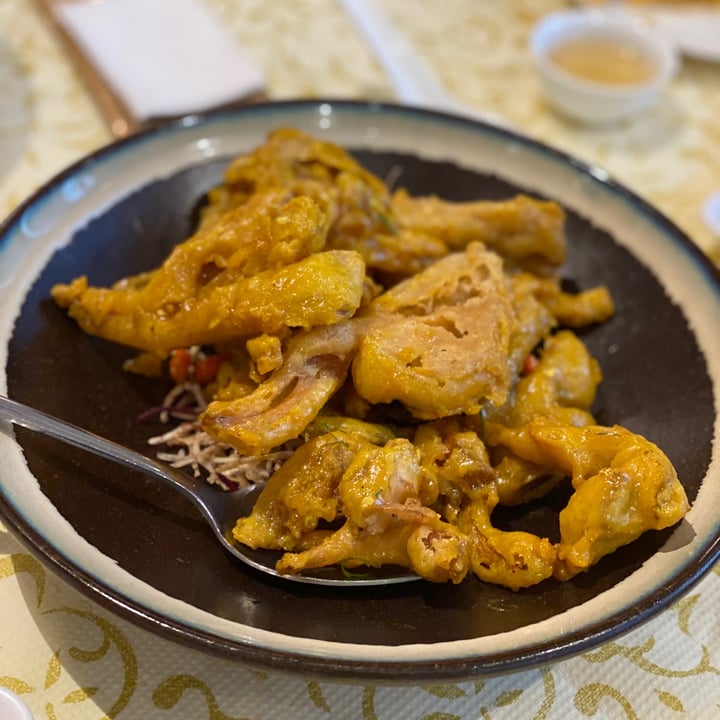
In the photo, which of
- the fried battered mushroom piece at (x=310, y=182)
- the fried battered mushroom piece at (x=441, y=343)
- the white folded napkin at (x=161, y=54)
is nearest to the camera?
the fried battered mushroom piece at (x=441, y=343)

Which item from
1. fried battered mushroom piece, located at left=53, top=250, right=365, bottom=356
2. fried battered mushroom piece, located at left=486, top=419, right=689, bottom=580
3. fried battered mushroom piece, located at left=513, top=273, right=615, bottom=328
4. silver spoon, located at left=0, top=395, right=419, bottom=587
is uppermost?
fried battered mushroom piece, located at left=513, top=273, right=615, bottom=328

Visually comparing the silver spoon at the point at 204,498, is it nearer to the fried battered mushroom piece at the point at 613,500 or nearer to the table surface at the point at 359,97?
the table surface at the point at 359,97

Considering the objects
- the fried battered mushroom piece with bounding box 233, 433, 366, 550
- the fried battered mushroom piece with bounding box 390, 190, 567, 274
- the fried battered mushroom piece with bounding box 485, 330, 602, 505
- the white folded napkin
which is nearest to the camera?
the fried battered mushroom piece with bounding box 233, 433, 366, 550

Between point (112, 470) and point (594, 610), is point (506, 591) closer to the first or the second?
point (594, 610)

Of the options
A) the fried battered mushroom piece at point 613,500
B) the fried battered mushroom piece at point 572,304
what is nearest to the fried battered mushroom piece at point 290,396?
the fried battered mushroom piece at point 613,500

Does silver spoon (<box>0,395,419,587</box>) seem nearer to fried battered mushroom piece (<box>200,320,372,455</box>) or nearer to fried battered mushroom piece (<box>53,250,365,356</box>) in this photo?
fried battered mushroom piece (<box>200,320,372,455</box>)

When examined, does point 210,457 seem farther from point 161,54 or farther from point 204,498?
point 161,54

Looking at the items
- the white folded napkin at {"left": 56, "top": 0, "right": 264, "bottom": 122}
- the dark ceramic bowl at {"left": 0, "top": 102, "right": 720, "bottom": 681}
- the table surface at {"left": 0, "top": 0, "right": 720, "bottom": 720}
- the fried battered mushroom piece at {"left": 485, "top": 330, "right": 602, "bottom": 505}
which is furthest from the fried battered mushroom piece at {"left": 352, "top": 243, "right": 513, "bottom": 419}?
the white folded napkin at {"left": 56, "top": 0, "right": 264, "bottom": 122}

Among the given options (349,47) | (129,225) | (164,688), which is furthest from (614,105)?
(164,688)
